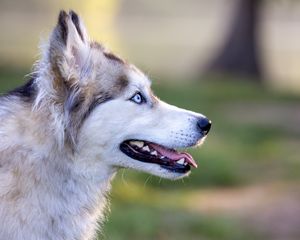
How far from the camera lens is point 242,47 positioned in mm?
23734

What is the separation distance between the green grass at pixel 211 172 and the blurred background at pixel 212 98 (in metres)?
0.02

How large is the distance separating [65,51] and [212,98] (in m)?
13.1

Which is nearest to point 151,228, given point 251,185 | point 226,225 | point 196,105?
point 226,225

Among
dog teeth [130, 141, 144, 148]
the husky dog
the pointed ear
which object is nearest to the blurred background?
the pointed ear

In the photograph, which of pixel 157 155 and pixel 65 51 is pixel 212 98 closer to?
pixel 157 155

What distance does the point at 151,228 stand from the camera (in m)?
9.12

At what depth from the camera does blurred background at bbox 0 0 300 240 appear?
32.0 feet

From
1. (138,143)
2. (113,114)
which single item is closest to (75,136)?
(113,114)

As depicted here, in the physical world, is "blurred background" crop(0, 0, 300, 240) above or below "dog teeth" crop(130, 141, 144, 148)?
below

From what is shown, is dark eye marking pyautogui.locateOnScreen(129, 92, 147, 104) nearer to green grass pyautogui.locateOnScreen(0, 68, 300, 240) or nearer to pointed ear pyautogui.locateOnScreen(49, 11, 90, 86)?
pointed ear pyautogui.locateOnScreen(49, 11, 90, 86)

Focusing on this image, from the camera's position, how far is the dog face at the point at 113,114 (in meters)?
6.10

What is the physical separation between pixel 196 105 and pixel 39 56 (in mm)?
11593

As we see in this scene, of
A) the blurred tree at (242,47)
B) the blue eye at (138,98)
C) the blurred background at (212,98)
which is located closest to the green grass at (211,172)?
the blurred background at (212,98)

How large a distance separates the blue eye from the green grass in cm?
111
